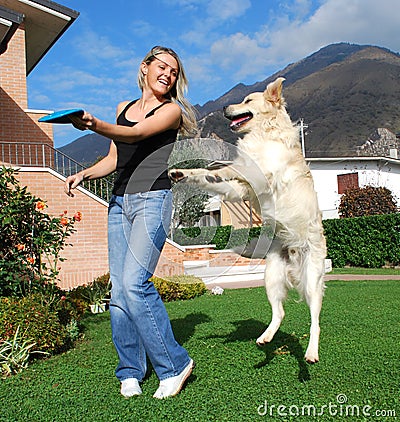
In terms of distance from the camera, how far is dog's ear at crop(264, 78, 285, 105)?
14.3 ft

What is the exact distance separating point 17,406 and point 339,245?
17842 mm

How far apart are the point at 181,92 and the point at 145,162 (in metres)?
0.73

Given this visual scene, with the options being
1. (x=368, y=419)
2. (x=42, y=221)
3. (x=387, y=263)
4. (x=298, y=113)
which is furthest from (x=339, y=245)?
(x=298, y=113)

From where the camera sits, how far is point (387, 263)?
Answer: 18.5 metres

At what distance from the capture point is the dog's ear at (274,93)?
4367 mm

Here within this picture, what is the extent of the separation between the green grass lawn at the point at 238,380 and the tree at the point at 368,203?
18.4 meters

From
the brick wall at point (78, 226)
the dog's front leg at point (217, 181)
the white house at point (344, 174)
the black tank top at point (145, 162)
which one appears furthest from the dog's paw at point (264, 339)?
the white house at point (344, 174)

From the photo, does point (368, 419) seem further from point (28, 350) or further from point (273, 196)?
point (28, 350)

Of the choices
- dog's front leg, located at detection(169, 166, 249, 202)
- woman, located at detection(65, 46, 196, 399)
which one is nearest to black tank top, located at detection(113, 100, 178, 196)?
woman, located at detection(65, 46, 196, 399)

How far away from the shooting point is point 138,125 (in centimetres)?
345

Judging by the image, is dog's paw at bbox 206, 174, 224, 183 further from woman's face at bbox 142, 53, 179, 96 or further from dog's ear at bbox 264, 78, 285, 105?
dog's ear at bbox 264, 78, 285, 105

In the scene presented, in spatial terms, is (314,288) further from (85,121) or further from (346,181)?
(346,181)

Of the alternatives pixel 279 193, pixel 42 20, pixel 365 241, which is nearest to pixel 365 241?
pixel 365 241

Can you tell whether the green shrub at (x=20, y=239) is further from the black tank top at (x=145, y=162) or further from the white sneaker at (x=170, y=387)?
the white sneaker at (x=170, y=387)
